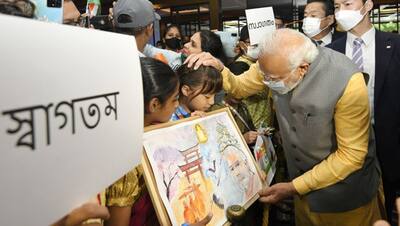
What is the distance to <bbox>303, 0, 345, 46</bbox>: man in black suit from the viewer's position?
3402 mm

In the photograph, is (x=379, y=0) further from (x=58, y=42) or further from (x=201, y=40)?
(x=58, y=42)

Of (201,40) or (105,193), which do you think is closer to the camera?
(105,193)

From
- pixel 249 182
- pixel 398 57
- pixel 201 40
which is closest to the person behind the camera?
pixel 249 182

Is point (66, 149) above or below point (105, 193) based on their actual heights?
above

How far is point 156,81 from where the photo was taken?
4.75 ft

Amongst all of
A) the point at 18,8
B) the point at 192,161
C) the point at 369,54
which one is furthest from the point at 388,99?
the point at 18,8

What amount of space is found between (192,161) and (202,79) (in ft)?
2.08

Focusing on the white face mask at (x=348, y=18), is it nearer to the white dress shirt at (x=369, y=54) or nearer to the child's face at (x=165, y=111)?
the white dress shirt at (x=369, y=54)

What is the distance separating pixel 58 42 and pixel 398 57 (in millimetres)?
2548

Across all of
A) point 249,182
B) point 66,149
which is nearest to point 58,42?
point 66,149

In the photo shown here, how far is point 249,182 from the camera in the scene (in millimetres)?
1824

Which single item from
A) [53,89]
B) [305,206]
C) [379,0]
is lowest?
[305,206]

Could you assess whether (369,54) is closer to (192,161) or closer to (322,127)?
(322,127)

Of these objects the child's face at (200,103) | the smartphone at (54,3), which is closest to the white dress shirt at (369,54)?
the child's face at (200,103)
